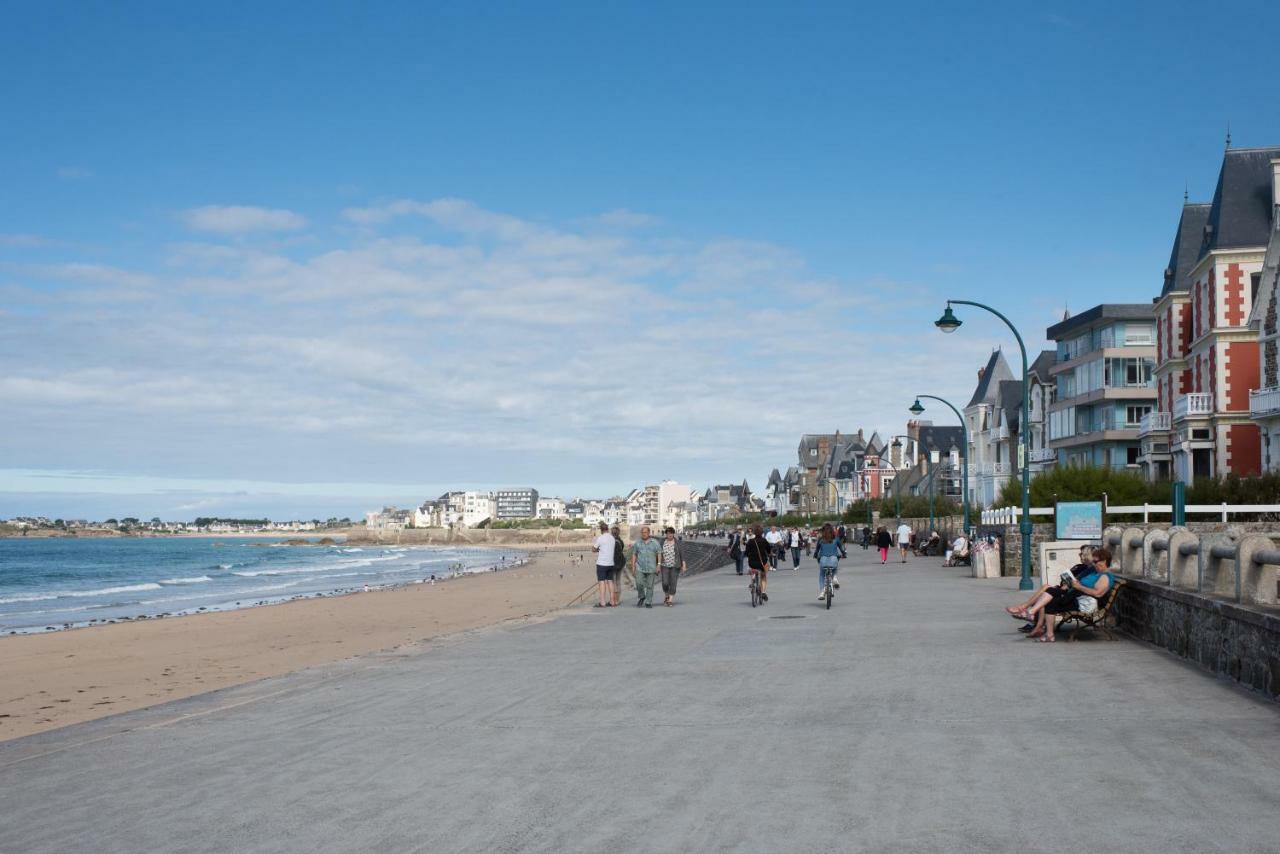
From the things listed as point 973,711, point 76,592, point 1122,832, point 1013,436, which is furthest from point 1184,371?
point 76,592

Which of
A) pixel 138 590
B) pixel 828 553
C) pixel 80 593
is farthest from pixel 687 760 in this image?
Answer: pixel 138 590

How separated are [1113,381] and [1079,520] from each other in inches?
1435

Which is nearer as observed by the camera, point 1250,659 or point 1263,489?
point 1250,659

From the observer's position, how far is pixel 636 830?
6.17m

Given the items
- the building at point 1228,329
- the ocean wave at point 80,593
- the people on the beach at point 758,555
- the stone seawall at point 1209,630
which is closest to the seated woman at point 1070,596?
the stone seawall at point 1209,630

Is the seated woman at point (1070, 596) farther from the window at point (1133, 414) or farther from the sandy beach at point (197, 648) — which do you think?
the window at point (1133, 414)

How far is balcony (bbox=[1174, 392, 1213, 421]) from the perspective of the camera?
43500 mm

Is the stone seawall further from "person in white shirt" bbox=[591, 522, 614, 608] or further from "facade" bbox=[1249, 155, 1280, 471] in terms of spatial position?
"facade" bbox=[1249, 155, 1280, 471]

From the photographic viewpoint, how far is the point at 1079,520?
25766mm

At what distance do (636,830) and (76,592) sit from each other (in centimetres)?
5650

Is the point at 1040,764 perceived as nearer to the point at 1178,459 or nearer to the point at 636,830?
the point at 636,830

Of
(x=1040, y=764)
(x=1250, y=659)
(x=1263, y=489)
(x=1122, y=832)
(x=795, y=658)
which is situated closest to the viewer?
(x=1122, y=832)

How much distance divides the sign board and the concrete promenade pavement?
1193cm

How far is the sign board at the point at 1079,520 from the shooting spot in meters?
25.7
